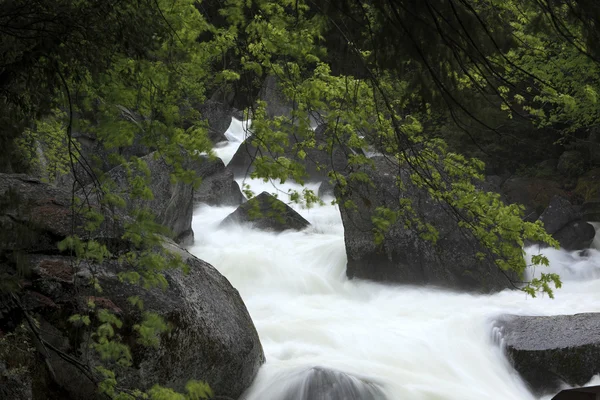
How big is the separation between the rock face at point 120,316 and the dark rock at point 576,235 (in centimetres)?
998

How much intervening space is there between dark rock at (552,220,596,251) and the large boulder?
913cm

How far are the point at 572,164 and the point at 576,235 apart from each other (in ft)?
14.3

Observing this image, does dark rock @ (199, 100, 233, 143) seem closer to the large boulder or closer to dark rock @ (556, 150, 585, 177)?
dark rock @ (556, 150, 585, 177)

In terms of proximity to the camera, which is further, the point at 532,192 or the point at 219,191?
the point at 219,191

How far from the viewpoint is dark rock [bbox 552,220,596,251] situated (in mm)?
14016

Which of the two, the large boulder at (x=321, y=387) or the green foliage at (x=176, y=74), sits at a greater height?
the green foliage at (x=176, y=74)

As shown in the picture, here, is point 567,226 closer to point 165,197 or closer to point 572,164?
point 572,164

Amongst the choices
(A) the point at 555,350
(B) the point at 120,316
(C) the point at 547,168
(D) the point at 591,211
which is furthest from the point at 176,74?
(C) the point at 547,168

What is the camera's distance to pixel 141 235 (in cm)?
361

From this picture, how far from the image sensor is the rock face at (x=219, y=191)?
743 inches

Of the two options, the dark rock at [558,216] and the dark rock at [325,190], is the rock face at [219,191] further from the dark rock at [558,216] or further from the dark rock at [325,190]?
the dark rock at [558,216]

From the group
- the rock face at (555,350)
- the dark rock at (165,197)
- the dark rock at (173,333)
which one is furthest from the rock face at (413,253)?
the dark rock at (173,333)

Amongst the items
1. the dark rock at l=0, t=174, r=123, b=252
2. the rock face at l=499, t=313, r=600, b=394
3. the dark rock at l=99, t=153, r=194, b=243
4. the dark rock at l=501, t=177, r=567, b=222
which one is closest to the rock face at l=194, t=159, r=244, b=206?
the dark rock at l=99, t=153, r=194, b=243

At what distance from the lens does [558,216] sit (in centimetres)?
1452
